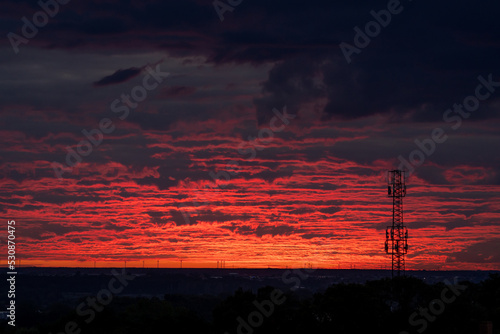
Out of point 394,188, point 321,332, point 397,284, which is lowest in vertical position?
point 321,332

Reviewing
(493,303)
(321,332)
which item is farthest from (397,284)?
(493,303)

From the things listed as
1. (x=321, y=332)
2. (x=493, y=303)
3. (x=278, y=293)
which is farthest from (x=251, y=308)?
(x=493, y=303)

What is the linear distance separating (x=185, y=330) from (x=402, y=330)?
29964 mm

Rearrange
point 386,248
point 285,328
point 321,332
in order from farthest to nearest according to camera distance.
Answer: point 386,248
point 285,328
point 321,332

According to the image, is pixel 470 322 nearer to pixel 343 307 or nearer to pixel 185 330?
pixel 343 307

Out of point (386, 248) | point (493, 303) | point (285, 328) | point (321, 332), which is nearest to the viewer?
point (321, 332)

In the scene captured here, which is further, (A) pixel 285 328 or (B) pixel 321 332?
(A) pixel 285 328

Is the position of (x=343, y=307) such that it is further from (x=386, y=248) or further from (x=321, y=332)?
(x=386, y=248)

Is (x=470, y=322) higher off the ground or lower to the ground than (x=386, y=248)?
lower

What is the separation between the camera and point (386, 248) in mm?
107062

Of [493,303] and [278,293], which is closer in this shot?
[278,293]

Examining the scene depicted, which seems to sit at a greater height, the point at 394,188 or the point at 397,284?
the point at 394,188

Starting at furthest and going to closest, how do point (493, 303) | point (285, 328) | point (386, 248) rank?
point (493, 303) < point (386, 248) < point (285, 328)

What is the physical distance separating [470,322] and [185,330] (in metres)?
37.2
